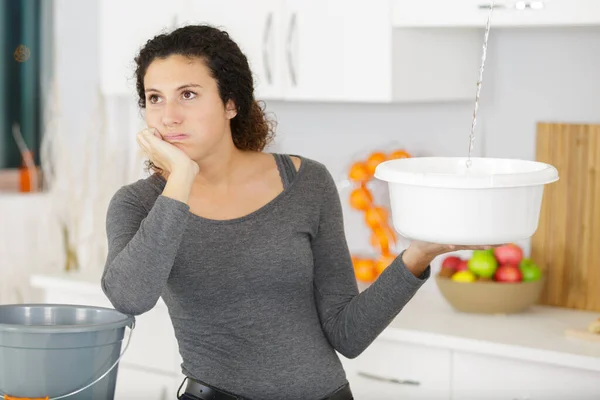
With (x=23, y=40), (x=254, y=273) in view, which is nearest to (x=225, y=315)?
(x=254, y=273)

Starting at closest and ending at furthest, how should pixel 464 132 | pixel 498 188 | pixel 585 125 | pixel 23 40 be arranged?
1. pixel 498 188
2. pixel 585 125
3. pixel 464 132
4. pixel 23 40

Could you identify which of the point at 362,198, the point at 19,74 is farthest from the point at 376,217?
the point at 19,74

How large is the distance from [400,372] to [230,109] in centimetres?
95

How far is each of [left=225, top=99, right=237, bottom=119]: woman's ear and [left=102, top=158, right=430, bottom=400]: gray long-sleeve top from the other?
0.58 ft

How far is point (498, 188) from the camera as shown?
4.91 ft

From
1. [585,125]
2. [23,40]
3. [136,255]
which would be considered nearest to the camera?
[136,255]

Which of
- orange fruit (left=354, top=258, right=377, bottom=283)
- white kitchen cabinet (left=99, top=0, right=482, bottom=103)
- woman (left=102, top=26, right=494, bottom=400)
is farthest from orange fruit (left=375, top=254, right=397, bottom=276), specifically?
woman (left=102, top=26, right=494, bottom=400)

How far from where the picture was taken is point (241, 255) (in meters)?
1.84

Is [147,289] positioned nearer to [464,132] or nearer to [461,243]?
[461,243]

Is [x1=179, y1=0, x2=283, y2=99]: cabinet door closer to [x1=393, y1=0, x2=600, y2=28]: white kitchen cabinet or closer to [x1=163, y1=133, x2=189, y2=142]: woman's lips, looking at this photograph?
[x1=393, y1=0, x2=600, y2=28]: white kitchen cabinet

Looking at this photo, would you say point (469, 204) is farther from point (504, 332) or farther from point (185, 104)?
point (504, 332)

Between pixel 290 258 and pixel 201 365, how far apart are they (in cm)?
26

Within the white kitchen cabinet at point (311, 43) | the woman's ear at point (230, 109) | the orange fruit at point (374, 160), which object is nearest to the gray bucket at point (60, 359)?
the woman's ear at point (230, 109)

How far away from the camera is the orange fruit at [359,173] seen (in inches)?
117
